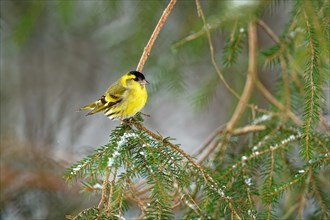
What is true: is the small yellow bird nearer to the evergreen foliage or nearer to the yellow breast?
the yellow breast

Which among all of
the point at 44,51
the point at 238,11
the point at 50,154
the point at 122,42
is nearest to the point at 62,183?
the point at 50,154

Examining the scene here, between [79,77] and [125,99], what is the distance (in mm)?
2013

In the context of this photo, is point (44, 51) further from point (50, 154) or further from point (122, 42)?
point (50, 154)

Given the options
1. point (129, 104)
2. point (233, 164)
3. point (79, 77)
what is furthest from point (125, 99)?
point (79, 77)

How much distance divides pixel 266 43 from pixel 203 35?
1449 mm

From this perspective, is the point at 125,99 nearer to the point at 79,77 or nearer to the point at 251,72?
the point at 251,72

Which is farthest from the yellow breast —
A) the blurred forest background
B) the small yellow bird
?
the blurred forest background

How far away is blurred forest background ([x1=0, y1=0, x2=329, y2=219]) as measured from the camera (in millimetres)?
1979

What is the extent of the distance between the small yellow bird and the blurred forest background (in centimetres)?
30

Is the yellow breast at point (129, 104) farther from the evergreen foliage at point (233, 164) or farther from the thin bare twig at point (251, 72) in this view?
the thin bare twig at point (251, 72)

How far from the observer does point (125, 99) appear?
65.4 inches

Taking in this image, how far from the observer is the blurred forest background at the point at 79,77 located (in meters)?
1.98

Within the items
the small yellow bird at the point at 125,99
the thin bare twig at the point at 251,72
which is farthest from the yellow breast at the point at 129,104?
the thin bare twig at the point at 251,72

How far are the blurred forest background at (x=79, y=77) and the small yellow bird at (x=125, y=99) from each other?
0.97 feet
